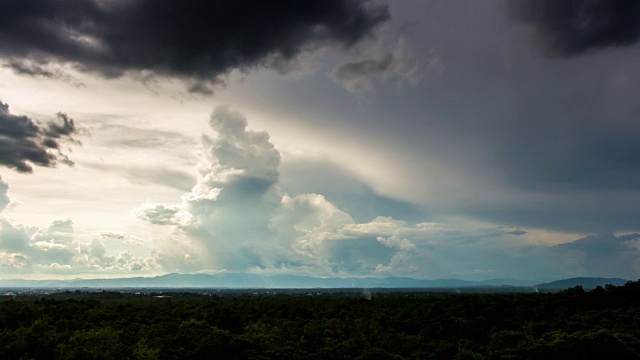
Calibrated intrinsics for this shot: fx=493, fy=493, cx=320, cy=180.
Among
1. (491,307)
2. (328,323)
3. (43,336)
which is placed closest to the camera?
(43,336)

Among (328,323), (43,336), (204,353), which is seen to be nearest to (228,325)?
(328,323)

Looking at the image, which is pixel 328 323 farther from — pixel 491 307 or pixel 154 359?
pixel 154 359

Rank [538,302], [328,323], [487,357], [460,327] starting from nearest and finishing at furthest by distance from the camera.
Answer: [487,357]
[460,327]
[328,323]
[538,302]

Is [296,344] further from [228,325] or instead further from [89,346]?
[228,325]

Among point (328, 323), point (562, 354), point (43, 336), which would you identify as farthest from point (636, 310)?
point (43, 336)

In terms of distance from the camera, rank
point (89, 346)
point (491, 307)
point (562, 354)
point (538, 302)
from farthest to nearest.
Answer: point (538, 302) < point (491, 307) < point (89, 346) < point (562, 354)

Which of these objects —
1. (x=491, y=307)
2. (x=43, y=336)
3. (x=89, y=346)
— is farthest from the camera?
(x=491, y=307)

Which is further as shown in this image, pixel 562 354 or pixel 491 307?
pixel 491 307

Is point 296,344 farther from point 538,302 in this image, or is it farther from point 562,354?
point 538,302
